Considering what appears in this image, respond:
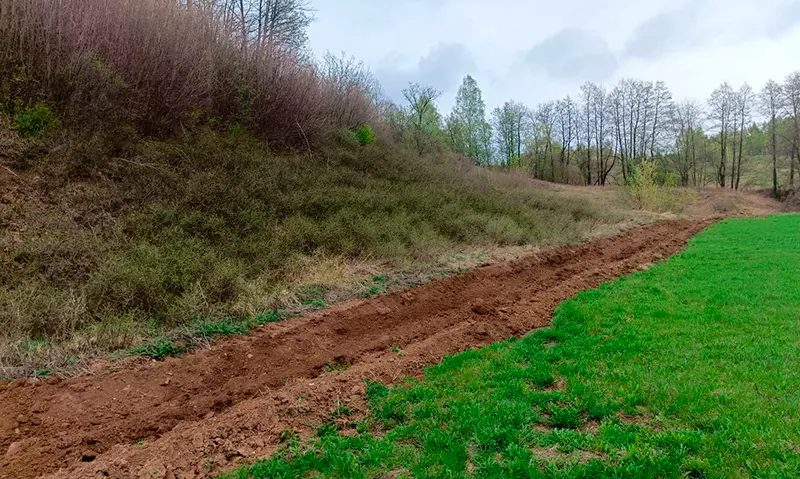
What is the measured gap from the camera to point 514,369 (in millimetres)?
5156

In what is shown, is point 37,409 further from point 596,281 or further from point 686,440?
point 596,281

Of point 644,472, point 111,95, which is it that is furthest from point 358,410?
point 111,95

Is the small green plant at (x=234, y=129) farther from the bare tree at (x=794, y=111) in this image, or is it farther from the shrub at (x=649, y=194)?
the bare tree at (x=794, y=111)

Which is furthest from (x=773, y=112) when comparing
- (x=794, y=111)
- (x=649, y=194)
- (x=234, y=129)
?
(x=234, y=129)

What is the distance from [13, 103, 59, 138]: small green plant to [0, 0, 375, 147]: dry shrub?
0.33 meters

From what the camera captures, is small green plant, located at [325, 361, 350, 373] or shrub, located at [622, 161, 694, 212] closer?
small green plant, located at [325, 361, 350, 373]

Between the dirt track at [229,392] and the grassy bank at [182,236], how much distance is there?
678 millimetres

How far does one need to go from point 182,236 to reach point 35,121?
4.26 m

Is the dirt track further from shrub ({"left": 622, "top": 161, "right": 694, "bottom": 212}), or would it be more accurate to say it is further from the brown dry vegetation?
shrub ({"left": 622, "top": 161, "right": 694, "bottom": 212})

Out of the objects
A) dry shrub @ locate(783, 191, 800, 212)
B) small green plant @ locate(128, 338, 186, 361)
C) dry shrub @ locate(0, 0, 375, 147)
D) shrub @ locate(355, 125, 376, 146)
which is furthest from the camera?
dry shrub @ locate(783, 191, 800, 212)

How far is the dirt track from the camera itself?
12.2 ft

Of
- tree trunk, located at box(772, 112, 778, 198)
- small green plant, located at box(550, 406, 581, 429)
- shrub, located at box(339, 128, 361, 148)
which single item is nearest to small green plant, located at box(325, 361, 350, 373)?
small green plant, located at box(550, 406, 581, 429)

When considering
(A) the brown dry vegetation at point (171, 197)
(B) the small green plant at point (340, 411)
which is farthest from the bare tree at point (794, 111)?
(B) the small green plant at point (340, 411)

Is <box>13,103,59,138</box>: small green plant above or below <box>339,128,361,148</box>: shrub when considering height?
below
